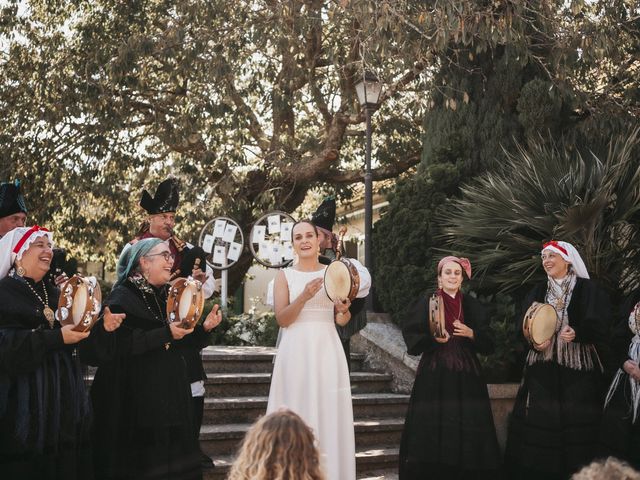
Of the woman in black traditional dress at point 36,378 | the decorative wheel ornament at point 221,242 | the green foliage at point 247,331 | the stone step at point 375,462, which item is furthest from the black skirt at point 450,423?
the decorative wheel ornament at point 221,242

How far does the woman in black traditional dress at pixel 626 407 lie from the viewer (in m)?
6.41

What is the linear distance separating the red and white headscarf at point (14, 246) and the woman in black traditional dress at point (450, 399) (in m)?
2.98

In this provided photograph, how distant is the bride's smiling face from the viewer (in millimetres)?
5863

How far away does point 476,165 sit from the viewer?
10.2 metres

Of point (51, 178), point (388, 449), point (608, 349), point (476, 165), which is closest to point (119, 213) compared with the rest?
point (51, 178)

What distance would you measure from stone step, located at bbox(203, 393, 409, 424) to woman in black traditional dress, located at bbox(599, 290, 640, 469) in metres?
2.37

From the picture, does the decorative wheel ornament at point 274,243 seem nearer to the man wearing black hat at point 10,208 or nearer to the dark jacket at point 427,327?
the dark jacket at point 427,327

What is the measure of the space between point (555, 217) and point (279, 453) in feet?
19.1

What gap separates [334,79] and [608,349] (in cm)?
811

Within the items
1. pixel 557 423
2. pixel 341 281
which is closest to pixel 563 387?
pixel 557 423

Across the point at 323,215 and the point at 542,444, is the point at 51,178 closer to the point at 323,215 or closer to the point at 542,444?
the point at 323,215

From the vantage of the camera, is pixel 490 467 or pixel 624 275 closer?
pixel 490 467

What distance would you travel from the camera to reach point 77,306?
4.66 meters

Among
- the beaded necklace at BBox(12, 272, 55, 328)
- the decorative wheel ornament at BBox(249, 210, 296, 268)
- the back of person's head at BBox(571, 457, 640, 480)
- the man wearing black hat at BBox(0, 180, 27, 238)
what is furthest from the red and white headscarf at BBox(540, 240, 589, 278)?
the decorative wheel ornament at BBox(249, 210, 296, 268)
